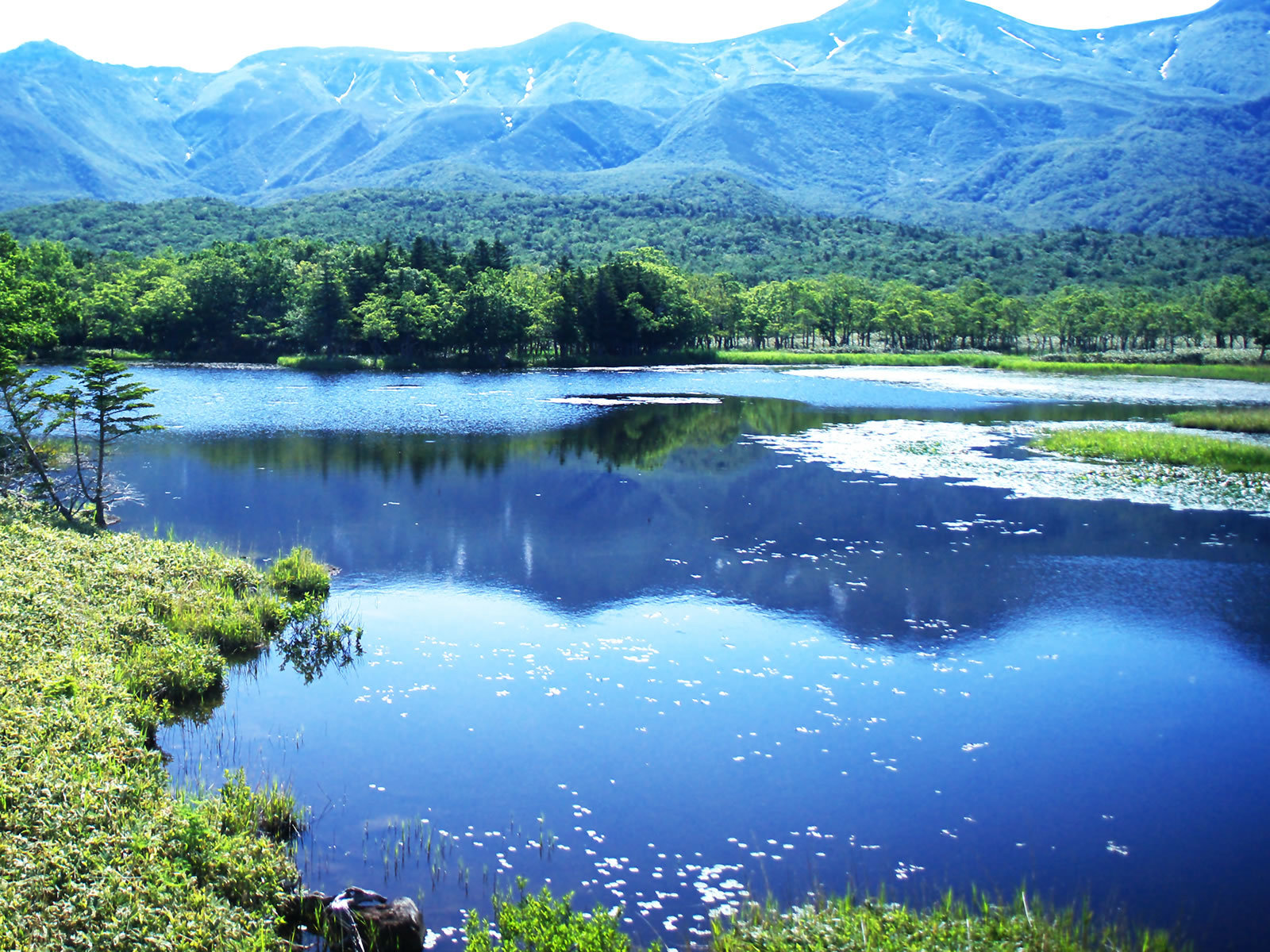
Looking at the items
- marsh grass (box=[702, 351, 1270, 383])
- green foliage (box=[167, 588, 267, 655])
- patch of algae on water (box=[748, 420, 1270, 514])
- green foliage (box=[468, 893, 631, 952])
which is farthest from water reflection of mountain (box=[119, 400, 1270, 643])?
marsh grass (box=[702, 351, 1270, 383])

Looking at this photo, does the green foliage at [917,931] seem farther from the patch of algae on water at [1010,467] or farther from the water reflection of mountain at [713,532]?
the patch of algae on water at [1010,467]

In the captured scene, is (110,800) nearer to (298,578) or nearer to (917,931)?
(917,931)

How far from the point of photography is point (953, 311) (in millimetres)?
123250

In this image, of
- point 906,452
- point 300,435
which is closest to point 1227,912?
point 906,452

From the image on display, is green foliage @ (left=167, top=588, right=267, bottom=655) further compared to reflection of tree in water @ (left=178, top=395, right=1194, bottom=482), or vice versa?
reflection of tree in water @ (left=178, top=395, right=1194, bottom=482)

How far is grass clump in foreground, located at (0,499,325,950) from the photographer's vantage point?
8578mm

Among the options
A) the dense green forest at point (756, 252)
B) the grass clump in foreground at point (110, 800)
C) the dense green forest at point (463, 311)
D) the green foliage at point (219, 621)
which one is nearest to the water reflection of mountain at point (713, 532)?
the green foliage at point (219, 621)

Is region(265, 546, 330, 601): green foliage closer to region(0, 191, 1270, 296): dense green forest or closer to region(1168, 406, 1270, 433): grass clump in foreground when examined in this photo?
region(1168, 406, 1270, 433): grass clump in foreground

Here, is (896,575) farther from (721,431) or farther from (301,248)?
(301,248)

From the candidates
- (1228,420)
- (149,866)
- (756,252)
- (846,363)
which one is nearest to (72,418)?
(149,866)

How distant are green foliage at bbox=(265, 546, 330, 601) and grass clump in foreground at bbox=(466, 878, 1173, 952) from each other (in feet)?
43.3

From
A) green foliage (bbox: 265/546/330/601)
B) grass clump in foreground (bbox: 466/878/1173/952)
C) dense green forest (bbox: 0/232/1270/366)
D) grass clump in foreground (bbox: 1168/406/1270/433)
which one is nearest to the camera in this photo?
grass clump in foreground (bbox: 466/878/1173/952)

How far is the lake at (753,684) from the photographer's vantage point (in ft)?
38.7

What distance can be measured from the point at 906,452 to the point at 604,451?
14.2 m
